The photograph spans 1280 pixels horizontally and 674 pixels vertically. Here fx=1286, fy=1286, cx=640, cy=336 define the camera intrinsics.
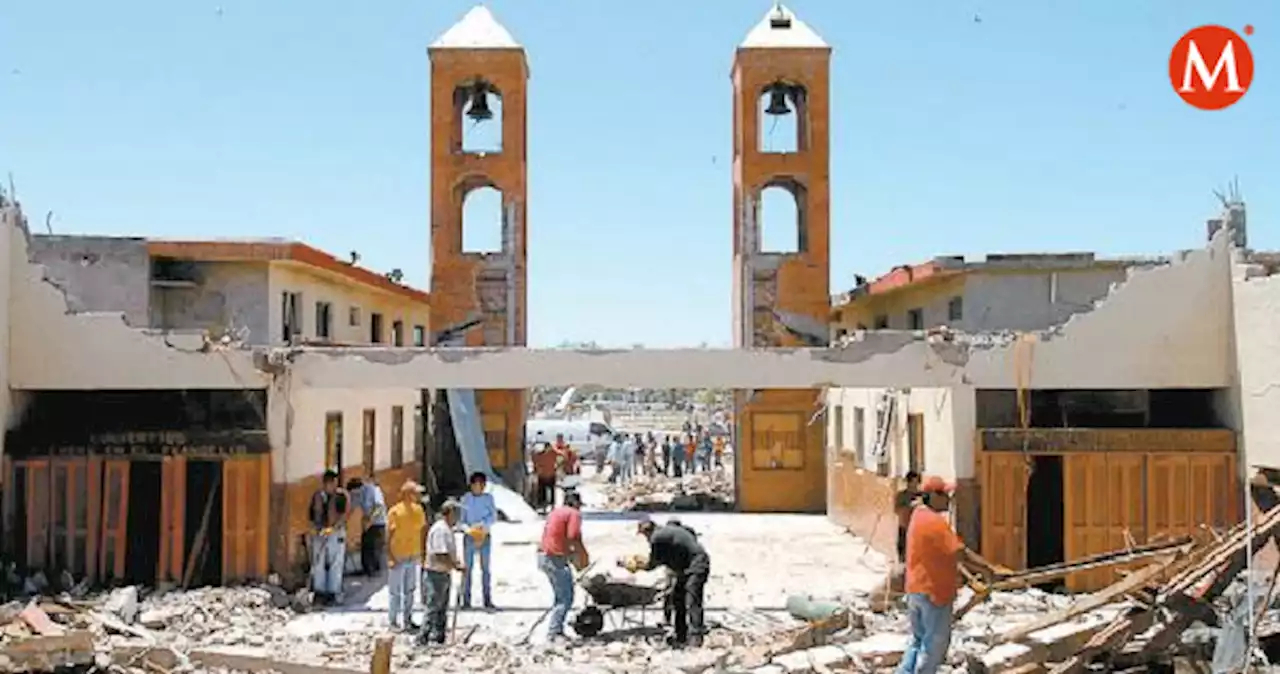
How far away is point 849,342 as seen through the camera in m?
15.3

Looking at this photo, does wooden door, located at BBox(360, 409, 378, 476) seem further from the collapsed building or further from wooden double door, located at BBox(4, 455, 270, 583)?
wooden double door, located at BBox(4, 455, 270, 583)

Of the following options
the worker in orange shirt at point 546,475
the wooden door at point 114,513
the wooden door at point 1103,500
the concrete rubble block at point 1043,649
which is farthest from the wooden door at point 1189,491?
the worker in orange shirt at point 546,475

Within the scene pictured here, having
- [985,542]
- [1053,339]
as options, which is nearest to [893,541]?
[985,542]

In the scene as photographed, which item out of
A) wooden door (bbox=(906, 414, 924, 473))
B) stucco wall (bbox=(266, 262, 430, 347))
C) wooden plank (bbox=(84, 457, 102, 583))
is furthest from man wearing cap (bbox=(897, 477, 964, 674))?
stucco wall (bbox=(266, 262, 430, 347))

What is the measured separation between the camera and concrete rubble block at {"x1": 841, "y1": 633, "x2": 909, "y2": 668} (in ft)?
34.4

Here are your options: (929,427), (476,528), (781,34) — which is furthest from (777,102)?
(476,528)

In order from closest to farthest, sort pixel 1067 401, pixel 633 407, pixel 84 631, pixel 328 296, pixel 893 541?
pixel 84 631, pixel 1067 401, pixel 893 541, pixel 328 296, pixel 633 407

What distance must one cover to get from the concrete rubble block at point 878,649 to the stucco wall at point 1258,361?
5.48 m

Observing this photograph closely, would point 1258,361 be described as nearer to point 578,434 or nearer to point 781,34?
point 781,34

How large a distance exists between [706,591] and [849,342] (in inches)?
136

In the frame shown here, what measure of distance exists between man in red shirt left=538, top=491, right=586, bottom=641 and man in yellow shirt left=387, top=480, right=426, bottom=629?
4.56 ft

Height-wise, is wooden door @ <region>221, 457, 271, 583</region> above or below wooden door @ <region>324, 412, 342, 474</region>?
below

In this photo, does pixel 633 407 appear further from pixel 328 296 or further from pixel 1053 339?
pixel 1053 339

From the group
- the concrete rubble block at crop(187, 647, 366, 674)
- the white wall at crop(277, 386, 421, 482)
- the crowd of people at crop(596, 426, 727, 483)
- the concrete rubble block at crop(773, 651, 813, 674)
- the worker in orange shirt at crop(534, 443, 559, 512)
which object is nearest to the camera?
the concrete rubble block at crop(773, 651, 813, 674)
